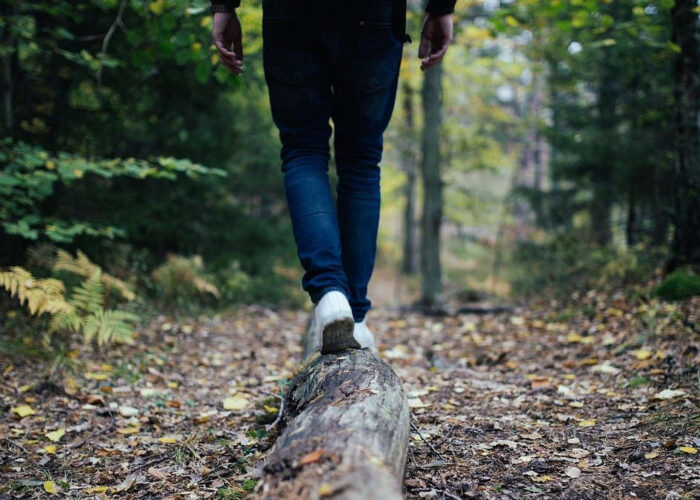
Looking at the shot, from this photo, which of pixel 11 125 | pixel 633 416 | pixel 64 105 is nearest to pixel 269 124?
pixel 64 105

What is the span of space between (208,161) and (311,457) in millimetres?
5138

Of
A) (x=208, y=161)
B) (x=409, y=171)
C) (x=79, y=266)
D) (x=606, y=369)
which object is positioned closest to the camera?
(x=606, y=369)

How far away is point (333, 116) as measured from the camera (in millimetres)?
2268

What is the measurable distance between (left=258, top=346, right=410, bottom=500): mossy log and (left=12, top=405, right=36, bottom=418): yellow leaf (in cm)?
141

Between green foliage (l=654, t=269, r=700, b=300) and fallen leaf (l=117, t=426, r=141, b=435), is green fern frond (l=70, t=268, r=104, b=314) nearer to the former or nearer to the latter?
fallen leaf (l=117, t=426, r=141, b=435)

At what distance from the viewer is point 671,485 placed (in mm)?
1642

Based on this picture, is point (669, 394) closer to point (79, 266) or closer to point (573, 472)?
point (573, 472)

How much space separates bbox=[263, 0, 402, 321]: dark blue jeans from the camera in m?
2.01

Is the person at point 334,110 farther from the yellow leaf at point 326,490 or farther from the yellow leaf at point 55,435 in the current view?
the yellow leaf at point 55,435

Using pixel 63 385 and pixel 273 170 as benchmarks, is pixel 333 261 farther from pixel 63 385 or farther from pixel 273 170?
pixel 273 170

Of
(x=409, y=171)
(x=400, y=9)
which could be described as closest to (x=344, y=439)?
(x=400, y=9)

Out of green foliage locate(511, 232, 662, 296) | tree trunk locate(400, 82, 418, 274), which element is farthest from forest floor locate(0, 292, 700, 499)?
tree trunk locate(400, 82, 418, 274)

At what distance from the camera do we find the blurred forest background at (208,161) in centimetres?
362

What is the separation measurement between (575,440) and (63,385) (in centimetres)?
261
